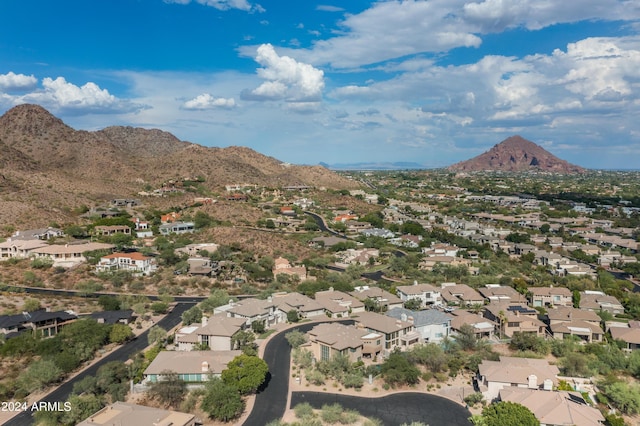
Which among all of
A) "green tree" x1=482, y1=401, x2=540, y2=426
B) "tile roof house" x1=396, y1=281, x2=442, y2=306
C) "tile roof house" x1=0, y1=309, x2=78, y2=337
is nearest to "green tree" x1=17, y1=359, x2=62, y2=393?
"tile roof house" x1=0, y1=309, x2=78, y2=337

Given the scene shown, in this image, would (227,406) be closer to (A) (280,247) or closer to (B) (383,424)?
(B) (383,424)

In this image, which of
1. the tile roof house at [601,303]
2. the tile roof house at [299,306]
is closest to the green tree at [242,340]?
the tile roof house at [299,306]

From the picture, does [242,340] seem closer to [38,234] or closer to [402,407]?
[402,407]

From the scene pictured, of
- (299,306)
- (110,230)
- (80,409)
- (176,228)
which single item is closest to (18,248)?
(110,230)

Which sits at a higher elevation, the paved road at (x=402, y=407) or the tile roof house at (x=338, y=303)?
the tile roof house at (x=338, y=303)

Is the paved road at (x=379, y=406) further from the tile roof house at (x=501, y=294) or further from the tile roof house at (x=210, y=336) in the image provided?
the tile roof house at (x=501, y=294)

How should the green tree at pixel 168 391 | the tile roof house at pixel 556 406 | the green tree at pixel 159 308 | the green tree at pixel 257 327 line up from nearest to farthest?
the tile roof house at pixel 556 406 < the green tree at pixel 168 391 < the green tree at pixel 257 327 < the green tree at pixel 159 308

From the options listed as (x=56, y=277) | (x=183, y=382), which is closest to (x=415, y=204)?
(x=56, y=277)
